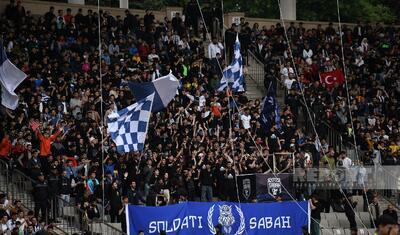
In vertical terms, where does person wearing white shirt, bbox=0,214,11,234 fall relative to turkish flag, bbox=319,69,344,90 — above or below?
below

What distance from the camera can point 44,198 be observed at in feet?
86.2

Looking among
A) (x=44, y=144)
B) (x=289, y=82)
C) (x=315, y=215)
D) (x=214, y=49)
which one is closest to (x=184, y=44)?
(x=214, y=49)

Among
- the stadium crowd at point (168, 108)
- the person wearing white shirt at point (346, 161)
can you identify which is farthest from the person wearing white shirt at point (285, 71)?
the person wearing white shirt at point (346, 161)

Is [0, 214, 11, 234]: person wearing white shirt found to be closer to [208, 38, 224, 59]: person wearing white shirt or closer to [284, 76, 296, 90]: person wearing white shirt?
[208, 38, 224, 59]: person wearing white shirt

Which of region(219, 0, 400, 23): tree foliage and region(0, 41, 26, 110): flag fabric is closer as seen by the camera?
region(0, 41, 26, 110): flag fabric

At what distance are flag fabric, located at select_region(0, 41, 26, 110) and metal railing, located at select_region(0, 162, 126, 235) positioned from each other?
4.80ft

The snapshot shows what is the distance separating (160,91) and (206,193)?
3.35 meters

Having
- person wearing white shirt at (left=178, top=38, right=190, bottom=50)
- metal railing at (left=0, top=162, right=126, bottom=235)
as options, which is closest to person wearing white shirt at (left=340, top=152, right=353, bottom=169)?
person wearing white shirt at (left=178, top=38, right=190, bottom=50)

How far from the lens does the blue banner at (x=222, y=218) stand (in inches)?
1056

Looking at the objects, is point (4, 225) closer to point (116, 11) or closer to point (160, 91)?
point (160, 91)

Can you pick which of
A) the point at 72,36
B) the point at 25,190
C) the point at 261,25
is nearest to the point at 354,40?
the point at 261,25

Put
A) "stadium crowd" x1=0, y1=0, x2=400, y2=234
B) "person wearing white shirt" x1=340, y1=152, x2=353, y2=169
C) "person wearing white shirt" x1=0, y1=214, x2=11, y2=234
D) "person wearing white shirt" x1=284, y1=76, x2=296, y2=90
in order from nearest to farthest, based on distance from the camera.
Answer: "person wearing white shirt" x1=0, y1=214, x2=11, y2=234
"stadium crowd" x1=0, y1=0, x2=400, y2=234
"person wearing white shirt" x1=340, y1=152, x2=353, y2=169
"person wearing white shirt" x1=284, y1=76, x2=296, y2=90

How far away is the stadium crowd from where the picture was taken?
28109 millimetres

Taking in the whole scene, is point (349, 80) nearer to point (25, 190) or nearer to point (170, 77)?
point (170, 77)
